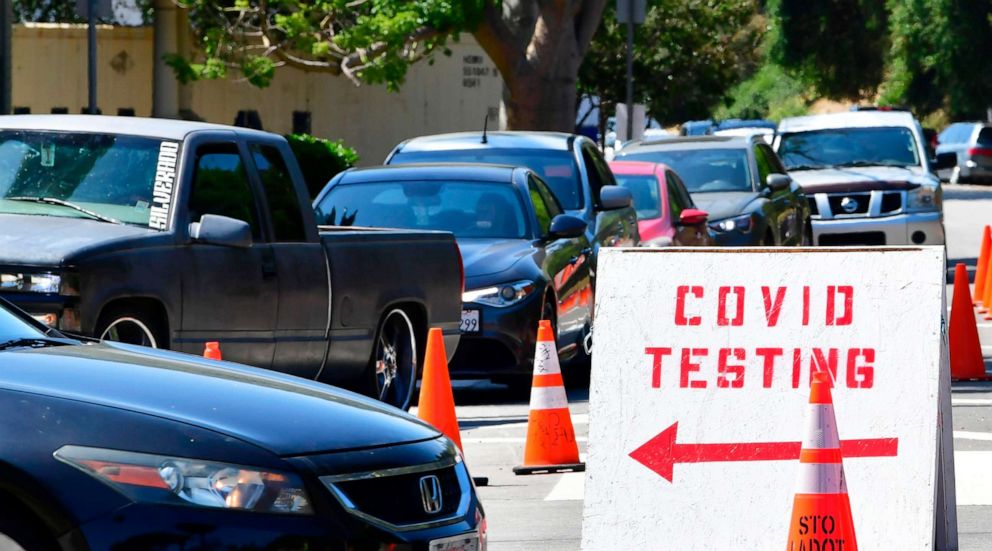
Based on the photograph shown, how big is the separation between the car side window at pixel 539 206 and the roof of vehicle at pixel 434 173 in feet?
0.51

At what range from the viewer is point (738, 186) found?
64.8 ft

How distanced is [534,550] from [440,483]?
2.17 m

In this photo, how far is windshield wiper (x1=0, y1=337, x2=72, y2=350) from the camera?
18.1 feet

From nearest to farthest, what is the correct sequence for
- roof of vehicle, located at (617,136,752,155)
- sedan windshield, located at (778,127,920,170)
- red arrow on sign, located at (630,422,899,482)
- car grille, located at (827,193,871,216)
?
red arrow on sign, located at (630,422,899,482)
roof of vehicle, located at (617,136,752,155)
car grille, located at (827,193,871,216)
sedan windshield, located at (778,127,920,170)

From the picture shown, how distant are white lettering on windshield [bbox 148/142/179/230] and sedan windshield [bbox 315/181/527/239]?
3845 millimetres

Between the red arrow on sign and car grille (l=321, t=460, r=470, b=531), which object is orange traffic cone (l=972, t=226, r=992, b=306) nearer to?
the red arrow on sign

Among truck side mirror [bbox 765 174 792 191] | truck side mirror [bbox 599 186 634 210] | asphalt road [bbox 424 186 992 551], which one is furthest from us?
truck side mirror [bbox 765 174 792 191]

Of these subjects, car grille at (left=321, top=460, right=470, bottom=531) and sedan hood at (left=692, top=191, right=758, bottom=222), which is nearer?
car grille at (left=321, top=460, right=470, bottom=531)

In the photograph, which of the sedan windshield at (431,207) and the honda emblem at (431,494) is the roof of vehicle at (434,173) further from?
the honda emblem at (431,494)

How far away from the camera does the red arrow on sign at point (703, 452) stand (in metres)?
6.71

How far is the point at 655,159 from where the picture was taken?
2022 cm

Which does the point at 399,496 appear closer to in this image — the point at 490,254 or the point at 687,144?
the point at 490,254

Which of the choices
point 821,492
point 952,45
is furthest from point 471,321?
point 952,45

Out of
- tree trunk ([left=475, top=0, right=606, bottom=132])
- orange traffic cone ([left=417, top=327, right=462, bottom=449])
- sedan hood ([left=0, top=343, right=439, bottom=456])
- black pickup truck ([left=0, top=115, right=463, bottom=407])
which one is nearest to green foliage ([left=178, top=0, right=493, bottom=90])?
tree trunk ([left=475, top=0, right=606, bottom=132])
